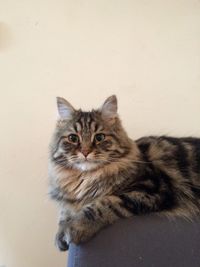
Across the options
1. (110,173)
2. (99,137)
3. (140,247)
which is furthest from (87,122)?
(140,247)

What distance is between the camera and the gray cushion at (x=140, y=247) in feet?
2.59

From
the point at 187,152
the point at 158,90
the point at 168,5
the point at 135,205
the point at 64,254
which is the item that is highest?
the point at 168,5

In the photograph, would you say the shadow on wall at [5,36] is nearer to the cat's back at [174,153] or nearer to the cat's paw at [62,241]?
the cat's back at [174,153]

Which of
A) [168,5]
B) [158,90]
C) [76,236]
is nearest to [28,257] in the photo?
[76,236]

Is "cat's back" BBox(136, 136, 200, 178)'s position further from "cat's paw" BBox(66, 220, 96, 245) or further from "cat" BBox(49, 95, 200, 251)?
"cat's paw" BBox(66, 220, 96, 245)

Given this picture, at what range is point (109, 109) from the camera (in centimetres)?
111

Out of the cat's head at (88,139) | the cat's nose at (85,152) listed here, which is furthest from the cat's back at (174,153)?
the cat's nose at (85,152)

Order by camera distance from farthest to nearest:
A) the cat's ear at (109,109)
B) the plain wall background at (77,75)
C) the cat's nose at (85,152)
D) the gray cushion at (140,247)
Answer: the plain wall background at (77,75) → the cat's ear at (109,109) → the cat's nose at (85,152) → the gray cushion at (140,247)

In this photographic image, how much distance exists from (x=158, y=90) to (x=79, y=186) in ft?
2.34

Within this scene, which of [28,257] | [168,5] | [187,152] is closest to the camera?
[187,152]

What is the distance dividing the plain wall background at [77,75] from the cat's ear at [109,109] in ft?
1.11

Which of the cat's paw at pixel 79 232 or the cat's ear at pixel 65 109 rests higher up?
the cat's ear at pixel 65 109

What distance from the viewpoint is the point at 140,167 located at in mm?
1029

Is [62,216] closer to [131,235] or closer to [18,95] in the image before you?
[131,235]
